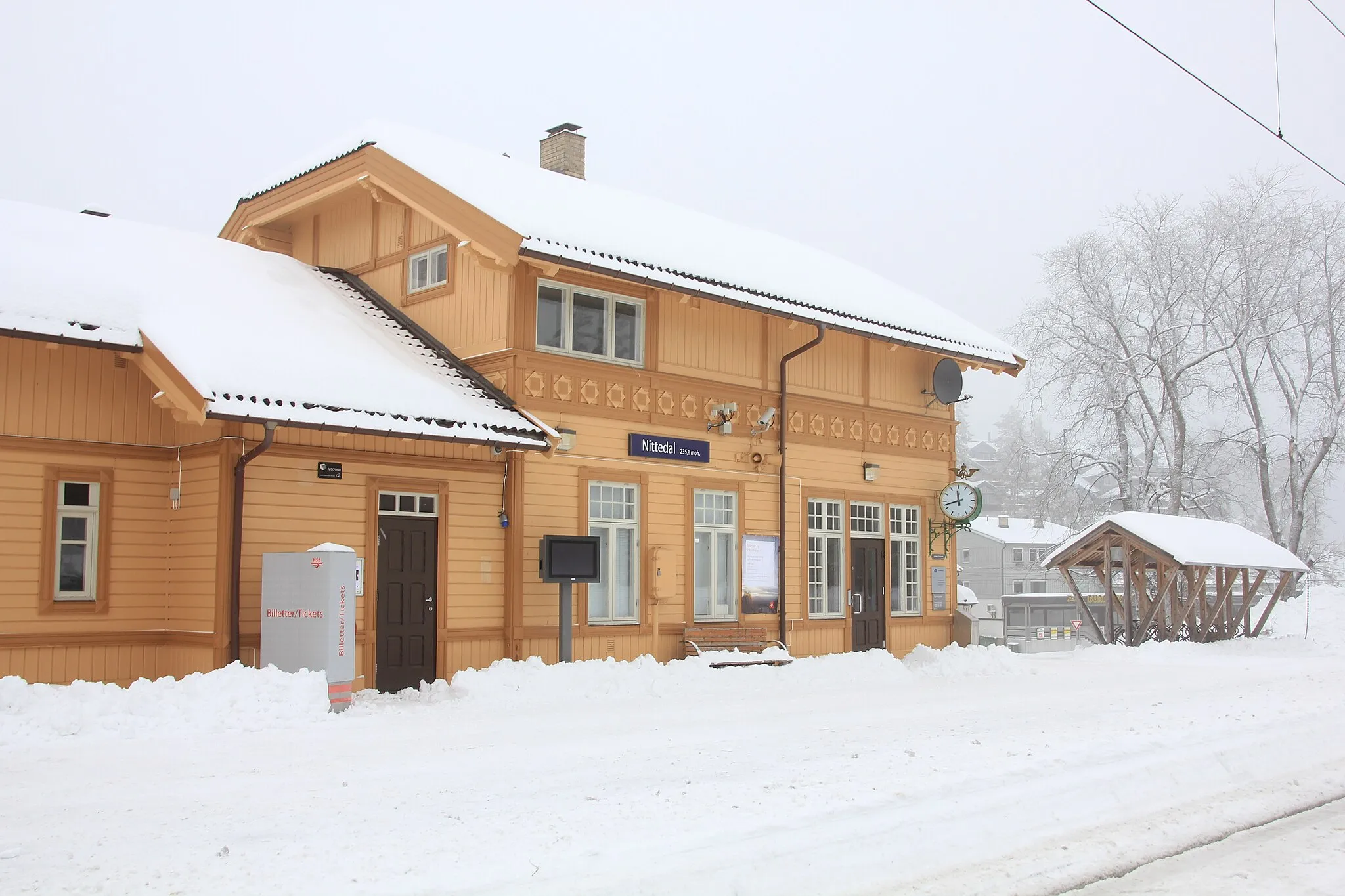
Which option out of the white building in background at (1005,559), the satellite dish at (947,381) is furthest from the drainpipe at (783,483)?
the white building in background at (1005,559)

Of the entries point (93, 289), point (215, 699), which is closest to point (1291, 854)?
point (215, 699)

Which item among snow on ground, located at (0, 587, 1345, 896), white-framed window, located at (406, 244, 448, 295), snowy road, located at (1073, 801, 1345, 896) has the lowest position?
snowy road, located at (1073, 801, 1345, 896)

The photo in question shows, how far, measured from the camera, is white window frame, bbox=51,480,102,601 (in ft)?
39.6

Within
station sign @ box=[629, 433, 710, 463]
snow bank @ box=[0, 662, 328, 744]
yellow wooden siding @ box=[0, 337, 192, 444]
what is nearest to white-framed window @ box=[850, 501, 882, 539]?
station sign @ box=[629, 433, 710, 463]

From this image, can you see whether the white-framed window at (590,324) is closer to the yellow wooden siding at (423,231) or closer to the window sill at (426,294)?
the window sill at (426,294)

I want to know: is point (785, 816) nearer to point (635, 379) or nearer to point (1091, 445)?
point (635, 379)

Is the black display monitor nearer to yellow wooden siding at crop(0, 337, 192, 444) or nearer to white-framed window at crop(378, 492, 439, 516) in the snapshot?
white-framed window at crop(378, 492, 439, 516)

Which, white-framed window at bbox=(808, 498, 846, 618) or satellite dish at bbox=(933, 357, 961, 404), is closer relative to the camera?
white-framed window at bbox=(808, 498, 846, 618)

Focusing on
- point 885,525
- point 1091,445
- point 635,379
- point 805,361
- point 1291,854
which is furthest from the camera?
point 1091,445

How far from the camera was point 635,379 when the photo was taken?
623 inches

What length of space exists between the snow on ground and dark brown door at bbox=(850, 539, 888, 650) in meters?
4.90

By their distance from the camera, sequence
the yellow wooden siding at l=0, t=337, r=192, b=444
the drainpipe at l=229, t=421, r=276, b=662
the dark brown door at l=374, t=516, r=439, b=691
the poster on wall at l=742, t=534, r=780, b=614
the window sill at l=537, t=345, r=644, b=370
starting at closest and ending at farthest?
the yellow wooden siding at l=0, t=337, r=192, b=444, the drainpipe at l=229, t=421, r=276, b=662, the dark brown door at l=374, t=516, r=439, b=691, the window sill at l=537, t=345, r=644, b=370, the poster on wall at l=742, t=534, r=780, b=614

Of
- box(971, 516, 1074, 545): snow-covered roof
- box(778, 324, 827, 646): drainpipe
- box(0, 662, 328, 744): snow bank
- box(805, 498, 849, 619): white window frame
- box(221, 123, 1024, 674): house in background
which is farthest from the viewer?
box(971, 516, 1074, 545): snow-covered roof

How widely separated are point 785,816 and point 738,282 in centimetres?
991
